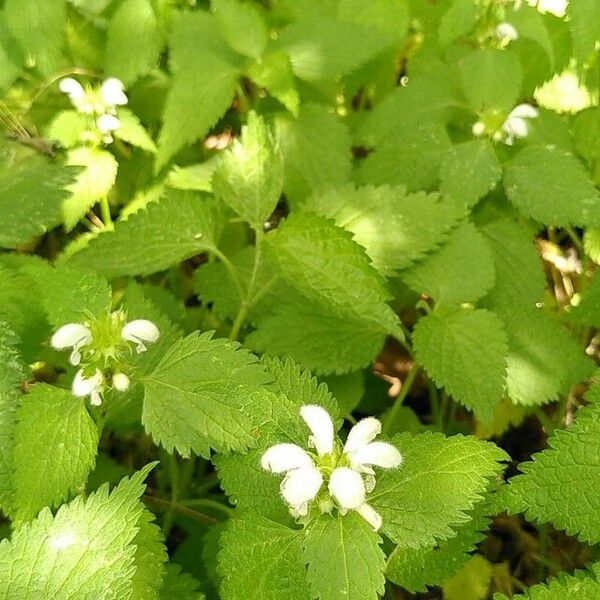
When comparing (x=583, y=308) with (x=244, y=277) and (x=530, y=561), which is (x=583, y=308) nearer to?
(x=530, y=561)

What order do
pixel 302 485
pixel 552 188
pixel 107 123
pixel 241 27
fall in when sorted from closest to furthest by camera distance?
1. pixel 302 485
2. pixel 552 188
3. pixel 107 123
4. pixel 241 27

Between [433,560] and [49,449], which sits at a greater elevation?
[49,449]

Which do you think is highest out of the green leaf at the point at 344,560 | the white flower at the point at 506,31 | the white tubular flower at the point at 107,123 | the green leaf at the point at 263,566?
the white flower at the point at 506,31

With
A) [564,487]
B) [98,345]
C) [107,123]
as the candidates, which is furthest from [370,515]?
[107,123]

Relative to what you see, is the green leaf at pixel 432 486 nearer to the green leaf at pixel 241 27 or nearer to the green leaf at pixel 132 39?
the green leaf at pixel 241 27

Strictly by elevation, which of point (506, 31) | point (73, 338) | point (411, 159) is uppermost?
point (506, 31)

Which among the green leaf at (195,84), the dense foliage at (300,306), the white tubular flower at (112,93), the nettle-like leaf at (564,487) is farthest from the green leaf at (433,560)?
the white tubular flower at (112,93)

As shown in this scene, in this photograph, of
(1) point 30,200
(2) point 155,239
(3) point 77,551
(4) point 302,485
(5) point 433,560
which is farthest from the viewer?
(2) point 155,239

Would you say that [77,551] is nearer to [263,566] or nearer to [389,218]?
[263,566]
